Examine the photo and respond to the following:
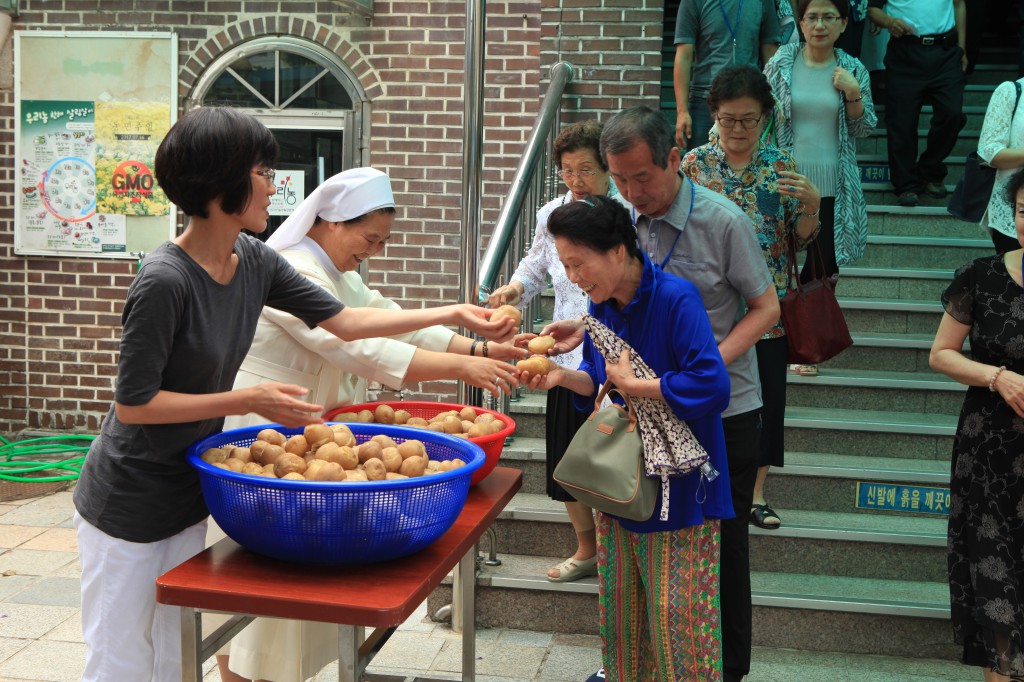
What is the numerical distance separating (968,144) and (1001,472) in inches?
176

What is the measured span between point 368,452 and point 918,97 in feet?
16.9

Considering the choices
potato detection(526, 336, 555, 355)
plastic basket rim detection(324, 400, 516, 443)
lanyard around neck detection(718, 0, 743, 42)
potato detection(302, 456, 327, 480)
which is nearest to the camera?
potato detection(302, 456, 327, 480)

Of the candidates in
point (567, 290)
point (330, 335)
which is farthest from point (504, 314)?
point (567, 290)

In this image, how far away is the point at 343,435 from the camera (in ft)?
7.58

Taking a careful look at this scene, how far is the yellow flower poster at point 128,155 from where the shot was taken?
7.36 meters

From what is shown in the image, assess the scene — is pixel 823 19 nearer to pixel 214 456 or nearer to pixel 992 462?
pixel 992 462

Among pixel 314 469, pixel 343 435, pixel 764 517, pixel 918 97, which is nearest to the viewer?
pixel 314 469

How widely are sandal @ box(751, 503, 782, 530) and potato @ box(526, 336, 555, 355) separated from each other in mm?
1834

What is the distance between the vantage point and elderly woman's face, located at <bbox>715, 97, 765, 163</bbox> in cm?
327

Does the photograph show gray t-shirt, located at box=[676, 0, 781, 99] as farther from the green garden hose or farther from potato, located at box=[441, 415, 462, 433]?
the green garden hose

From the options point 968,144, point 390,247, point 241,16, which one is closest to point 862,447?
point 968,144

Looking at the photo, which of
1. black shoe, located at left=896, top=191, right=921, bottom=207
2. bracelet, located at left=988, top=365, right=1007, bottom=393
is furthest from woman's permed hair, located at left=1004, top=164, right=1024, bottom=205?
black shoe, located at left=896, top=191, right=921, bottom=207

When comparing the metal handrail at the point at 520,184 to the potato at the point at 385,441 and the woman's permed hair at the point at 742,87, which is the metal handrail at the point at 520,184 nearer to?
the woman's permed hair at the point at 742,87

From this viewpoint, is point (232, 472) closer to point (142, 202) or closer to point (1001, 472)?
point (1001, 472)
